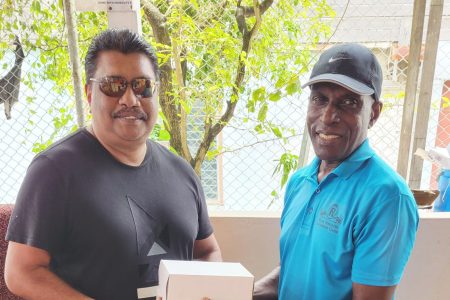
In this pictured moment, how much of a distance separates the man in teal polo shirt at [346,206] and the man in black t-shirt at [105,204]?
0.47 m

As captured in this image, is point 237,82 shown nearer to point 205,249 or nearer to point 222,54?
point 222,54

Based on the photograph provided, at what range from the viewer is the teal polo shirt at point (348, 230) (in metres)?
1.07

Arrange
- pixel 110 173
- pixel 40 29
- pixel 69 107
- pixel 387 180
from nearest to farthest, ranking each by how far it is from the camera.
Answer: pixel 387 180
pixel 110 173
pixel 40 29
pixel 69 107

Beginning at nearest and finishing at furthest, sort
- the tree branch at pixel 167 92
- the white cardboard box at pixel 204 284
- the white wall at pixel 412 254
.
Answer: the white cardboard box at pixel 204 284 < the white wall at pixel 412 254 < the tree branch at pixel 167 92

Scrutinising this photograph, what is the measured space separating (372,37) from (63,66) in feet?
6.69

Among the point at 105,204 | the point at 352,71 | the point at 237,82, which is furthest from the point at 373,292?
the point at 237,82

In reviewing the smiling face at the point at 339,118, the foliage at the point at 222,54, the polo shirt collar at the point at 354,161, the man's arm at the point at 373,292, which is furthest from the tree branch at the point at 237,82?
the man's arm at the point at 373,292

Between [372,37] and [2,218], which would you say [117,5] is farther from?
[372,37]

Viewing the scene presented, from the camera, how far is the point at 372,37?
2.51 meters

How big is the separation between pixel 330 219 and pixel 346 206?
0.08 m

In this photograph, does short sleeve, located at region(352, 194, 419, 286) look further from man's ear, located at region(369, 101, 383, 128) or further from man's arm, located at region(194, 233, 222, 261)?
man's arm, located at region(194, 233, 222, 261)

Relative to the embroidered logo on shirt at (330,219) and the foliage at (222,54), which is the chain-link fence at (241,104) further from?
the embroidered logo on shirt at (330,219)

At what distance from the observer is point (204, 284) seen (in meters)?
1.07

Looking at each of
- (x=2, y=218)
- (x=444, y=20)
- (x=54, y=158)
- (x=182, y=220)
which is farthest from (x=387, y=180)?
(x=444, y=20)
